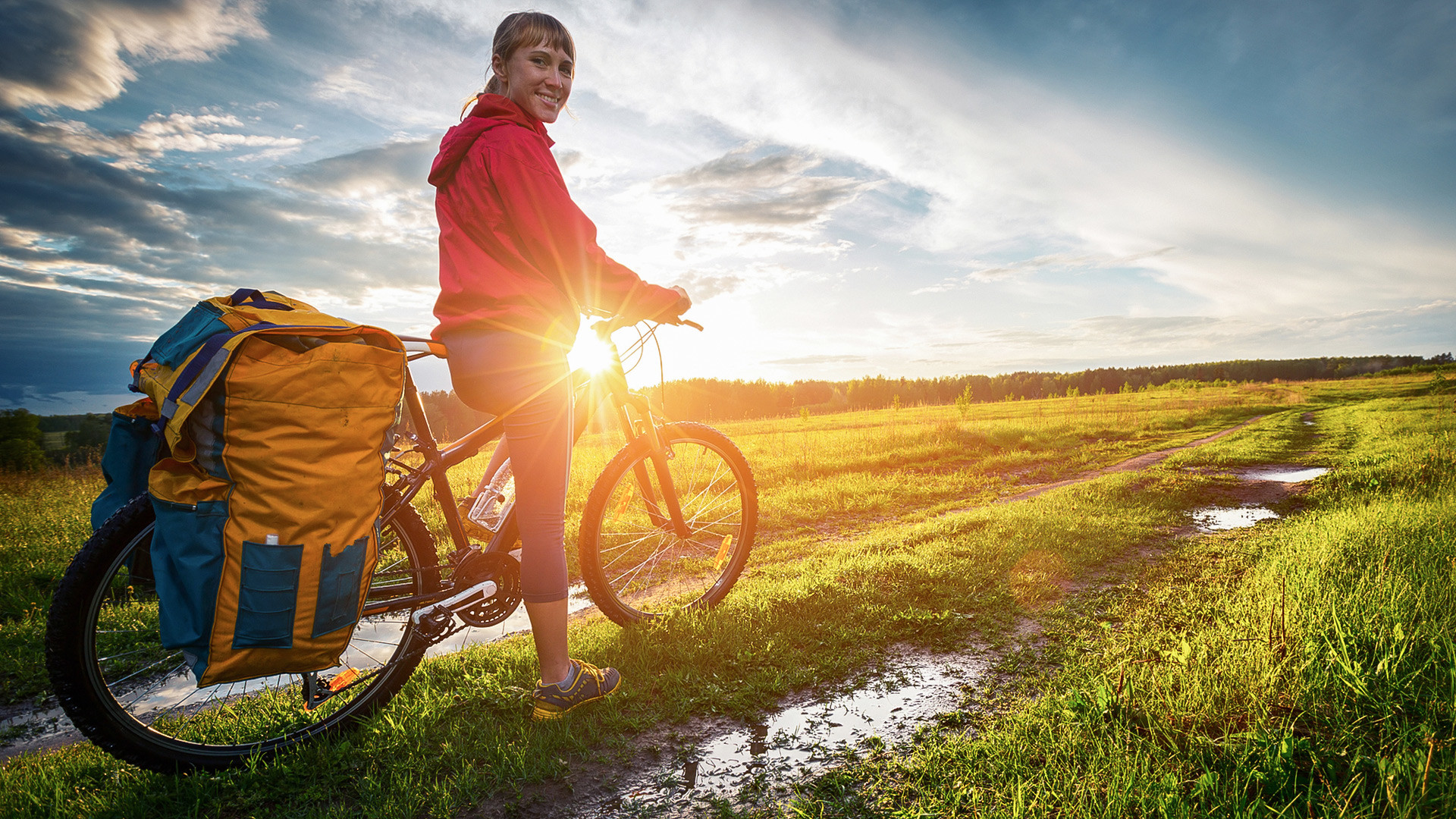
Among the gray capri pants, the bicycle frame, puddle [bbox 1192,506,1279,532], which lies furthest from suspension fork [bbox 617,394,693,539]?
puddle [bbox 1192,506,1279,532]

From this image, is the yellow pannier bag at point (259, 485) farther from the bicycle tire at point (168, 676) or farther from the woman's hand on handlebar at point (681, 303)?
the woman's hand on handlebar at point (681, 303)

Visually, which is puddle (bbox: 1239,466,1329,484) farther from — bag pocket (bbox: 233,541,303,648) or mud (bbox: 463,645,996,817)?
bag pocket (bbox: 233,541,303,648)

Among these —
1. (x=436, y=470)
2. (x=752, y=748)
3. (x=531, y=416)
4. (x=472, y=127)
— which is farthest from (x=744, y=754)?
(x=472, y=127)

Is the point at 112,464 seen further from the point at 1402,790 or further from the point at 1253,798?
the point at 1402,790

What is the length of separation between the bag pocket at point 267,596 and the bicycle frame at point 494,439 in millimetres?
685

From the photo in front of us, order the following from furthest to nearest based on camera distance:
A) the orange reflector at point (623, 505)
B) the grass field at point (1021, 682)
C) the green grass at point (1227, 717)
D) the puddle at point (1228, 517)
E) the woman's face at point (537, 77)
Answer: the puddle at point (1228, 517)
the orange reflector at point (623, 505)
the woman's face at point (537, 77)
the grass field at point (1021, 682)
the green grass at point (1227, 717)

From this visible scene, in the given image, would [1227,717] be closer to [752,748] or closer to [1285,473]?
[752,748]

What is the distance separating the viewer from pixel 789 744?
8.06 feet

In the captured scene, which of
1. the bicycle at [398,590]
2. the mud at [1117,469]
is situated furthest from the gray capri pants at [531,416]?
the mud at [1117,469]

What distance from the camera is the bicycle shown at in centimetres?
224

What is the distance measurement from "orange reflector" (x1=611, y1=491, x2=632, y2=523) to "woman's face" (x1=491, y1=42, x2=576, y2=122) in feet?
7.04

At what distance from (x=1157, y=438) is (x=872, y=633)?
1751 cm

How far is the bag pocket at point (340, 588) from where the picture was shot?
2.16 meters

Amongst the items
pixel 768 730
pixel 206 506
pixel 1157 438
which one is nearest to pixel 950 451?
pixel 1157 438
